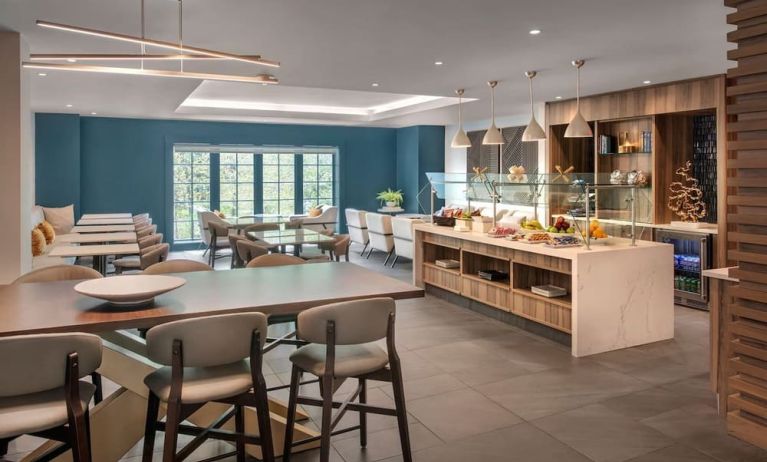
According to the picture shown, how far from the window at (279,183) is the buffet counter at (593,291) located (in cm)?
768

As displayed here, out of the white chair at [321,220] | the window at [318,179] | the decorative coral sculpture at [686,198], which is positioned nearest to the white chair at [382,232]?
the white chair at [321,220]

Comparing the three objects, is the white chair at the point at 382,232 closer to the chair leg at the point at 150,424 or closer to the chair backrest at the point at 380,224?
the chair backrest at the point at 380,224

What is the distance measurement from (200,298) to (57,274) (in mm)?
1273

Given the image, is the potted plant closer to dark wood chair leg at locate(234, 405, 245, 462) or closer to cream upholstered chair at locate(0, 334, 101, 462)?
dark wood chair leg at locate(234, 405, 245, 462)

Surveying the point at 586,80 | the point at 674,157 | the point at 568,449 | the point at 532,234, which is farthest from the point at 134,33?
the point at 674,157

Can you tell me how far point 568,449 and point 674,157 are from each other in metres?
5.15

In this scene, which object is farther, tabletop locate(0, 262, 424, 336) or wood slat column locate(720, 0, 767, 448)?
wood slat column locate(720, 0, 767, 448)

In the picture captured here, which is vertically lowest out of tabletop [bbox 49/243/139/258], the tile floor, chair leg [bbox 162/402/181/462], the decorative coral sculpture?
the tile floor

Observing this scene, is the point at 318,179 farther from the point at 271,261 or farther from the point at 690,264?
the point at 271,261

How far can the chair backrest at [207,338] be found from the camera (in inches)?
89.3

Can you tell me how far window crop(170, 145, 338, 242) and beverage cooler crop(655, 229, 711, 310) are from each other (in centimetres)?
796

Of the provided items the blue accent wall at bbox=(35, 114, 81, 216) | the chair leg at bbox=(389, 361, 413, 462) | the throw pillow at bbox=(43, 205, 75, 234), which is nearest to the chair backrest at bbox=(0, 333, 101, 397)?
the chair leg at bbox=(389, 361, 413, 462)

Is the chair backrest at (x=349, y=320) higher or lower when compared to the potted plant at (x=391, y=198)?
lower

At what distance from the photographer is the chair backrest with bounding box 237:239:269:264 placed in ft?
20.9
